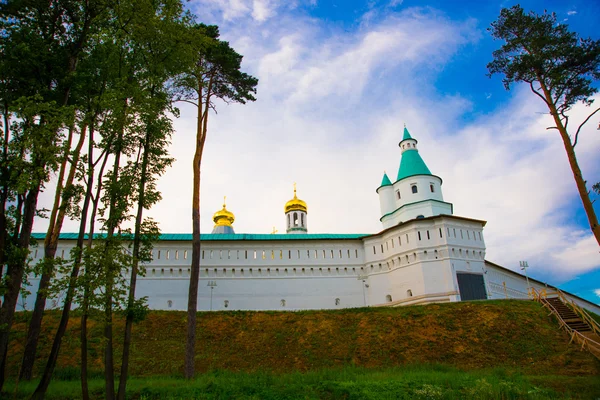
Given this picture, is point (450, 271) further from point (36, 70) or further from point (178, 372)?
point (36, 70)

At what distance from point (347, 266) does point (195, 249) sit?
1794 cm

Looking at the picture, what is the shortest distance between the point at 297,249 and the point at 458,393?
67.4 ft

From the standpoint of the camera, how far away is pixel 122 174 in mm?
11352

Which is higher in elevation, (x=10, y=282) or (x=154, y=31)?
(x=154, y=31)

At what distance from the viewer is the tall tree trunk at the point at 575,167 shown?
12.7 m

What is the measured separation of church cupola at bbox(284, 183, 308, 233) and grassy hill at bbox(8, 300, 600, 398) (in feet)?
74.7

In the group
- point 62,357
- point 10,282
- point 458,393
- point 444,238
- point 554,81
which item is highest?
point 554,81

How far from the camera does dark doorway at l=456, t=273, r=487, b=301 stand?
26.2 m

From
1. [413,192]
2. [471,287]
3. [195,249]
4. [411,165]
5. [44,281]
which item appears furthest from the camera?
[411,165]

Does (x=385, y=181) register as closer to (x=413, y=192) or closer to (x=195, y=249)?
(x=413, y=192)

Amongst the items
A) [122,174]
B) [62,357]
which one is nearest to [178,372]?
[62,357]

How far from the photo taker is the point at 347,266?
3127 cm

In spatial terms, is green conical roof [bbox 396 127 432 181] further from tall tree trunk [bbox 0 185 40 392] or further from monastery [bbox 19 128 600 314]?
tall tree trunk [bbox 0 185 40 392]

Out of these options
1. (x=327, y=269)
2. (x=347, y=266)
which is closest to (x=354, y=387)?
(x=327, y=269)
